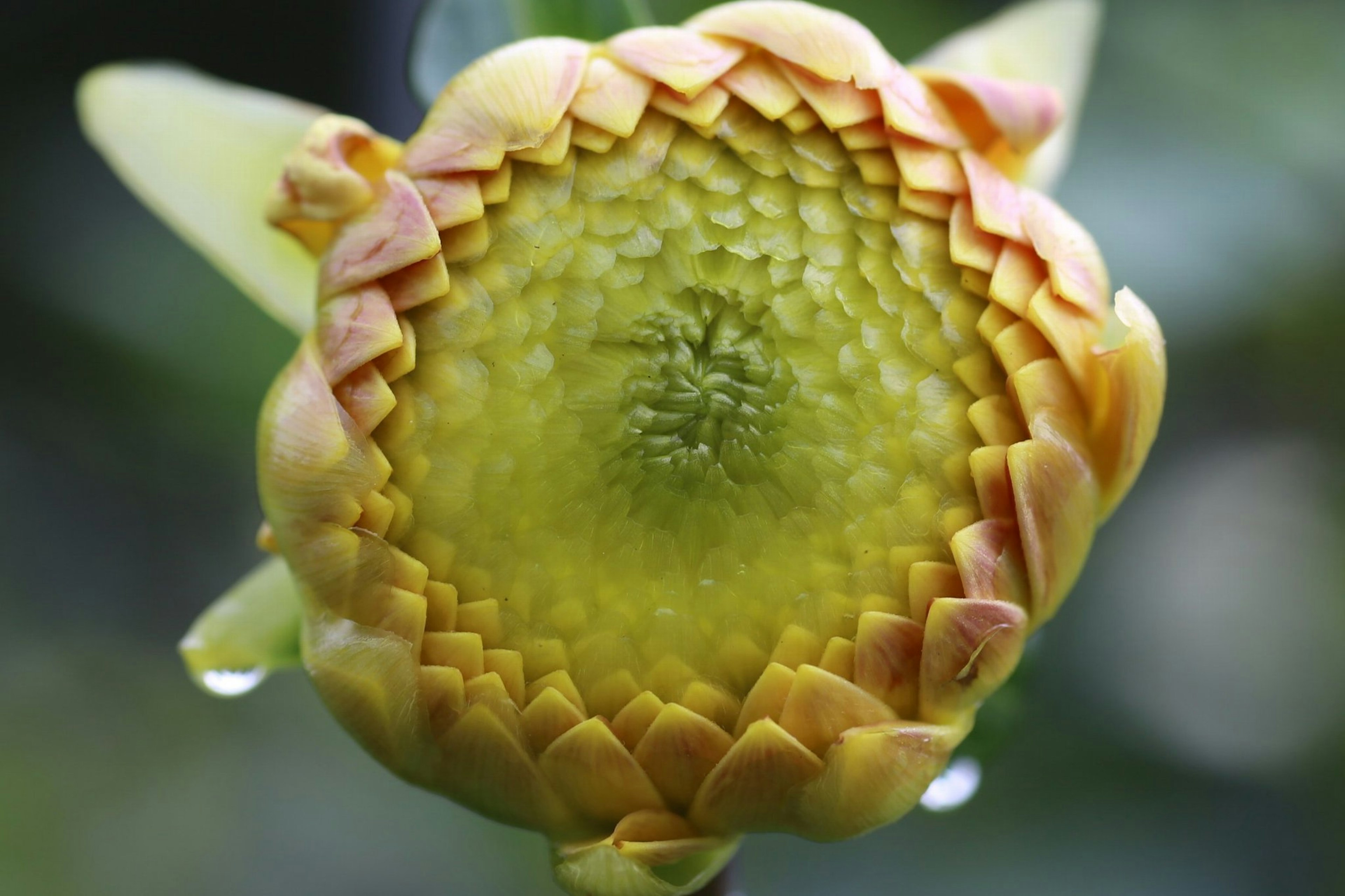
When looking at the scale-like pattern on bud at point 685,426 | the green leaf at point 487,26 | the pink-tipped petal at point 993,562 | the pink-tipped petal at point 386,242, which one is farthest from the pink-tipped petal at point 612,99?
the pink-tipped petal at point 993,562

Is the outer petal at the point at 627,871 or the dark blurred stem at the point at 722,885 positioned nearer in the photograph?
the outer petal at the point at 627,871

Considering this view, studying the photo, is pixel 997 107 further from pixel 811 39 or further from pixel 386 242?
pixel 386 242

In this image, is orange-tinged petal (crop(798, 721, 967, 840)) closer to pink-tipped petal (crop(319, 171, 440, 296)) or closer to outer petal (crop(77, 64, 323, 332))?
pink-tipped petal (crop(319, 171, 440, 296))

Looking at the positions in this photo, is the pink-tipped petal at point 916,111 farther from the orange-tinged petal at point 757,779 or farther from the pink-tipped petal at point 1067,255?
the orange-tinged petal at point 757,779

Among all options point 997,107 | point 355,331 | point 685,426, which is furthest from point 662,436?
point 997,107

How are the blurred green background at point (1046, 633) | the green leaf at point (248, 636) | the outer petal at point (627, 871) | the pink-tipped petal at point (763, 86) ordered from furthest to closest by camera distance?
1. the blurred green background at point (1046, 633)
2. the green leaf at point (248, 636)
3. the pink-tipped petal at point (763, 86)
4. the outer petal at point (627, 871)

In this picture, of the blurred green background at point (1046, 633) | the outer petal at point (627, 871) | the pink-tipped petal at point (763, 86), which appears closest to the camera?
the outer petal at point (627, 871)

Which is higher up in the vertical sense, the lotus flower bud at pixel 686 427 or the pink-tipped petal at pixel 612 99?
the pink-tipped petal at pixel 612 99
